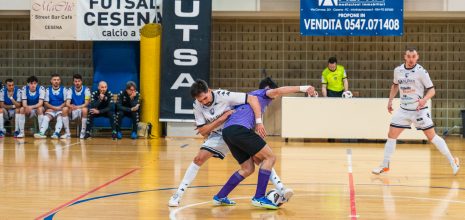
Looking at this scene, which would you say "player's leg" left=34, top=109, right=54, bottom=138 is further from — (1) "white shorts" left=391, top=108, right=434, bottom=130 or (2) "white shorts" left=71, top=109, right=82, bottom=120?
(1) "white shorts" left=391, top=108, right=434, bottom=130

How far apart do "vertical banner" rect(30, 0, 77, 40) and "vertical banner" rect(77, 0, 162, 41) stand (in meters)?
0.29

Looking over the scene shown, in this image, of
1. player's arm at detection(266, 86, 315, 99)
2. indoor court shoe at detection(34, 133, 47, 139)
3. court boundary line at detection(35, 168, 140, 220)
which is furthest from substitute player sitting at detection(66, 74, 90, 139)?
player's arm at detection(266, 86, 315, 99)

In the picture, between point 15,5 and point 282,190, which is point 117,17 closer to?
point 15,5

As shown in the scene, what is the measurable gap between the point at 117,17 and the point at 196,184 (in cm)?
1047

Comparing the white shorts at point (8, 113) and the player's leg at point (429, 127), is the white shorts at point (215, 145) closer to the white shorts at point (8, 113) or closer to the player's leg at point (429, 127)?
the player's leg at point (429, 127)

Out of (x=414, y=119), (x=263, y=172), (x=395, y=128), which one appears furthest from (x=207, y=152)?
(x=414, y=119)

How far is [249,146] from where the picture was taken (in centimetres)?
786

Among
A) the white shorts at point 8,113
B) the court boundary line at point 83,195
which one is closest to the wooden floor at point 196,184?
the court boundary line at point 83,195

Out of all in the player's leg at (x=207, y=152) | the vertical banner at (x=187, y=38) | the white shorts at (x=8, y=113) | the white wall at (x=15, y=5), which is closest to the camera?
the player's leg at (x=207, y=152)

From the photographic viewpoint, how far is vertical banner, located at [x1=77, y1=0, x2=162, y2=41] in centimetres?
1959

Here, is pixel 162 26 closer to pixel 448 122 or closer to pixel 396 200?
pixel 448 122

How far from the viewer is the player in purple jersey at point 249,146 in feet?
→ 25.8

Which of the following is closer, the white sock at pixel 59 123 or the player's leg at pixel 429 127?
the player's leg at pixel 429 127

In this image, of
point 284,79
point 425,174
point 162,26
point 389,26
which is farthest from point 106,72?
point 425,174
